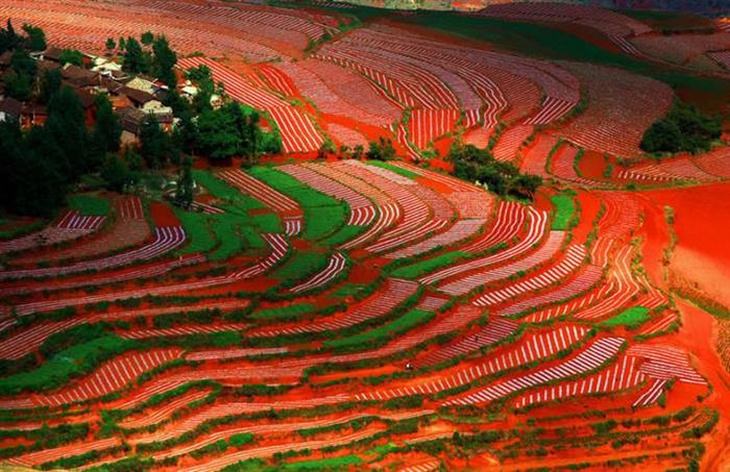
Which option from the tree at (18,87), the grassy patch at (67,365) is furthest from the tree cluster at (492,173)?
the grassy patch at (67,365)

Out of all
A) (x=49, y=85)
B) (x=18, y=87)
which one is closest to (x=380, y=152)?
(x=49, y=85)

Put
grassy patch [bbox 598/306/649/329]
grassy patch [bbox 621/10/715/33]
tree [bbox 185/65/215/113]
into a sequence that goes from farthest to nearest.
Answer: grassy patch [bbox 621/10/715/33], tree [bbox 185/65/215/113], grassy patch [bbox 598/306/649/329]

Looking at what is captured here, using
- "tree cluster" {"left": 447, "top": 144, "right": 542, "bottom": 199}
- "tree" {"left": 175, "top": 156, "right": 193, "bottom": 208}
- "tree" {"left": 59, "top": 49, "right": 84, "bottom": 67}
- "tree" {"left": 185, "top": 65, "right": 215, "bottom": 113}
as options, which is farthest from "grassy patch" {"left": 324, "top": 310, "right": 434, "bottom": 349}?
"tree" {"left": 59, "top": 49, "right": 84, "bottom": 67}

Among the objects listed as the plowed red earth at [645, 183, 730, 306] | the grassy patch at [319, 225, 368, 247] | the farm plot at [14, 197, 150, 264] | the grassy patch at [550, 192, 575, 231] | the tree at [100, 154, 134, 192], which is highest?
the tree at [100, 154, 134, 192]

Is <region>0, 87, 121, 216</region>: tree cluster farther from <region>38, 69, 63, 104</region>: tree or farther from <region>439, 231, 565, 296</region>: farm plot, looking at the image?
<region>439, 231, 565, 296</region>: farm plot

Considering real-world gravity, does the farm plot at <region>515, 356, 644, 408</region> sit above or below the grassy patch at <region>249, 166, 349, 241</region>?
below

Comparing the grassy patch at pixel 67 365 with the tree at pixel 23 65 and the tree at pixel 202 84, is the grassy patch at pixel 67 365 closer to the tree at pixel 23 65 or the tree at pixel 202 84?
the tree at pixel 202 84

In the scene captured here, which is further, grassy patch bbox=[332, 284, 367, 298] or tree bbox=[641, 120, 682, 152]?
tree bbox=[641, 120, 682, 152]
